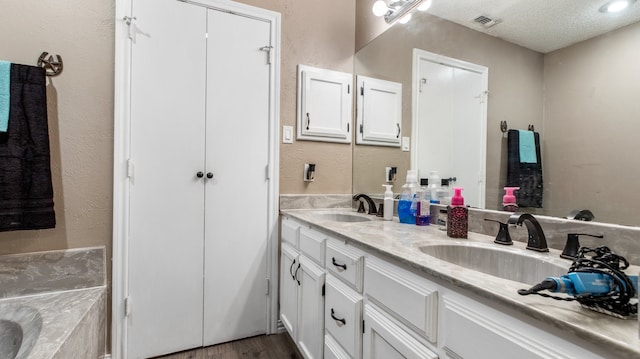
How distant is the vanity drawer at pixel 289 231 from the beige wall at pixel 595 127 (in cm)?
116

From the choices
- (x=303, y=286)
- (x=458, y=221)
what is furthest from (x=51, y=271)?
(x=458, y=221)

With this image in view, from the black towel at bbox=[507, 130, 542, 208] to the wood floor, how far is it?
1432 millimetres

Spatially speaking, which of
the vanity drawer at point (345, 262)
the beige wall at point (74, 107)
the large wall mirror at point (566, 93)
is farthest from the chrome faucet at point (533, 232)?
the beige wall at point (74, 107)

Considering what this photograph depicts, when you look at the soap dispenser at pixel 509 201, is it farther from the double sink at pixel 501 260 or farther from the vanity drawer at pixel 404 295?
the vanity drawer at pixel 404 295

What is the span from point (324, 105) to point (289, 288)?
4.09 feet

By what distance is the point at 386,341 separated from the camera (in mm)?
882

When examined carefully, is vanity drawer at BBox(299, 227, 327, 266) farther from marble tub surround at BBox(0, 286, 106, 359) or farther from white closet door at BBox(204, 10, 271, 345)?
marble tub surround at BBox(0, 286, 106, 359)

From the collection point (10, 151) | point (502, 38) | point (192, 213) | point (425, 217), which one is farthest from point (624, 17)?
point (10, 151)

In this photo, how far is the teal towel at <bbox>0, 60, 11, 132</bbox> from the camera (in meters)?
1.32

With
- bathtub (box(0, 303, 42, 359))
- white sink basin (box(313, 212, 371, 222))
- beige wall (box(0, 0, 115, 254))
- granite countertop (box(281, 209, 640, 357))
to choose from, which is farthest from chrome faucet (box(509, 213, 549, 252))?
beige wall (box(0, 0, 115, 254))

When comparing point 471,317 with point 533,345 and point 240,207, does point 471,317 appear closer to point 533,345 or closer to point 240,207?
point 533,345

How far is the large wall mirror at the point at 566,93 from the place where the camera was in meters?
0.86

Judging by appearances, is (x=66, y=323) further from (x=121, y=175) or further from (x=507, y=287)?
(x=507, y=287)

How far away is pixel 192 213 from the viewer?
Result: 1.76 metres
